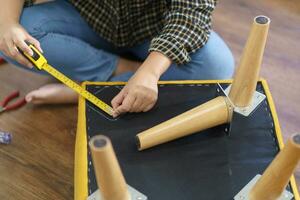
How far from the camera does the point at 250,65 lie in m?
0.93

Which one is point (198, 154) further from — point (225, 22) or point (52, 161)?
point (225, 22)

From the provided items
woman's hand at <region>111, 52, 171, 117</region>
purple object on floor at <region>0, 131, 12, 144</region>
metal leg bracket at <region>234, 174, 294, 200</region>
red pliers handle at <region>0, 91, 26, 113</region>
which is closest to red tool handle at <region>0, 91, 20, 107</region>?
red pliers handle at <region>0, 91, 26, 113</region>

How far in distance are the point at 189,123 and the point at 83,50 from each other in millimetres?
457

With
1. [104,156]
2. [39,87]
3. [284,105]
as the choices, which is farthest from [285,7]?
[104,156]

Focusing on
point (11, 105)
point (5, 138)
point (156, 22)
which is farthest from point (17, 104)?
point (156, 22)

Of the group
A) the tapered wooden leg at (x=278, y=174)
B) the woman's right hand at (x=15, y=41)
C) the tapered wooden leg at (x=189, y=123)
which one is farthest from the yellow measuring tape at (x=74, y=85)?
the tapered wooden leg at (x=278, y=174)

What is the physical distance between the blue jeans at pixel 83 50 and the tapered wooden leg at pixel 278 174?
0.46m

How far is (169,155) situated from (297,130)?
1.86 ft

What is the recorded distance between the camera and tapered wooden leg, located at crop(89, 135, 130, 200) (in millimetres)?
674

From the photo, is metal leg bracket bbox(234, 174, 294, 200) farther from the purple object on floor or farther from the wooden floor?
the purple object on floor

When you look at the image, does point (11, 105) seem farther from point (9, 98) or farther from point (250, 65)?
point (250, 65)

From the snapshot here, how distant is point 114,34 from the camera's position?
1224mm

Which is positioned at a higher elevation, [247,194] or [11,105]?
[247,194]

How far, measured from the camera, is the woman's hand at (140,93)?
37.4 inches
